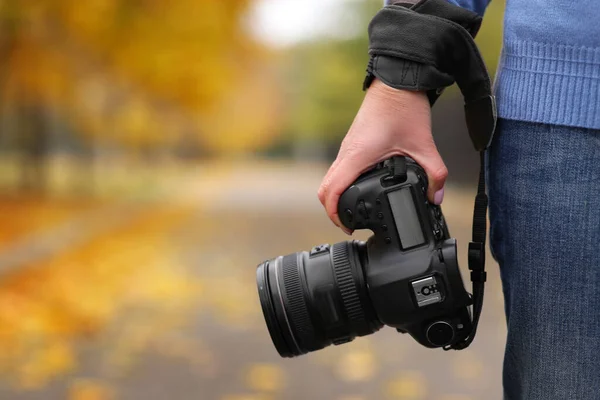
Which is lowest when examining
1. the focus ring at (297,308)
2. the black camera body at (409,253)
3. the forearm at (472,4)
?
the focus ring at (297,308)

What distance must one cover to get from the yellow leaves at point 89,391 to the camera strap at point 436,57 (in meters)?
3.20

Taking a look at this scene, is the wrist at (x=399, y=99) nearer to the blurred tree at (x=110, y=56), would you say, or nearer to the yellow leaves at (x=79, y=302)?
the yellow leaves at (x=79, y=302)

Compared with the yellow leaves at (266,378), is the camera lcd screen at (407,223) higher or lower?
higher

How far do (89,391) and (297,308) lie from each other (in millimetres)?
2927

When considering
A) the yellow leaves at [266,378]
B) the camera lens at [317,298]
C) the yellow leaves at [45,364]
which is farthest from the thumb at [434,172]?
the yellow leaves at [45,364]

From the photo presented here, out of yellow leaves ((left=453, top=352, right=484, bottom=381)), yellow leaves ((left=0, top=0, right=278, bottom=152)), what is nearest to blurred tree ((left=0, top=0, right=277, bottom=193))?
yellow leaves ((left=0, top=0, right=278, bottom=152))

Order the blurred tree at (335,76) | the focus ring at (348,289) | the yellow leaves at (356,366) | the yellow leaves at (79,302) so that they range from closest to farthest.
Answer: the focus ring at (348,289), the yellow leaves at (356,366), the yellow leaves at (79,302), the blurred tree at (335,76)

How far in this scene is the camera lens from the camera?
1.71 m

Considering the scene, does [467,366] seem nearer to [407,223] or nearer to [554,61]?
[407,223]

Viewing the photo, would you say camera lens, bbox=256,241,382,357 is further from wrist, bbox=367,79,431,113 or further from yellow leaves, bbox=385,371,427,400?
yellow leaves, bbox=385,371,427,400

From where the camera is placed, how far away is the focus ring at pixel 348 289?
1.70 metres

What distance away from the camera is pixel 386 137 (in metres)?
1.51

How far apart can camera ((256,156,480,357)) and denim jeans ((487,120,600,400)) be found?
152 mm

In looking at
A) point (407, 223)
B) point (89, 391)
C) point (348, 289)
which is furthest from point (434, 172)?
point (89, 391)
